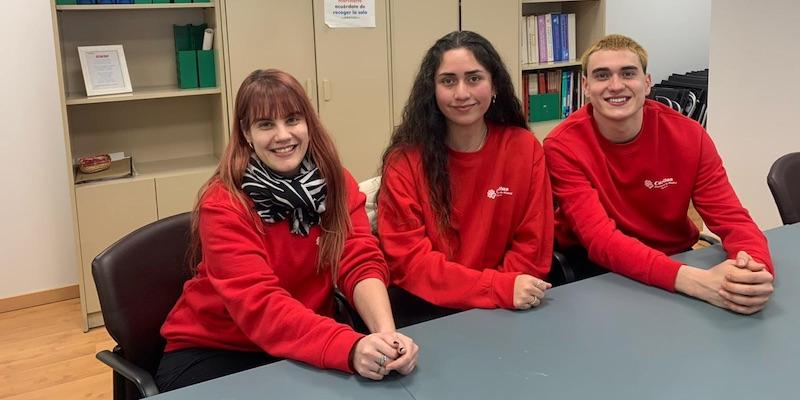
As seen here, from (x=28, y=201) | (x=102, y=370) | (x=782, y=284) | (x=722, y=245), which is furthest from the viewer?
(x=28, y=201)

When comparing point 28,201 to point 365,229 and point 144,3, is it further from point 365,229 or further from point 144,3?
point 365,229

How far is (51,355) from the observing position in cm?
313

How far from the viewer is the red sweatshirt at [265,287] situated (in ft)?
4.81

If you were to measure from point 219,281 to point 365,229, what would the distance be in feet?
1.40

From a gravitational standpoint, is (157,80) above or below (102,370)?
above

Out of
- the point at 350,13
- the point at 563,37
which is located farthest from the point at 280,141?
the point at 563,37

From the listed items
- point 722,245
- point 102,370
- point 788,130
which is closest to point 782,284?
point 722,245

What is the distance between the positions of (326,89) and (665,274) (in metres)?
2.40

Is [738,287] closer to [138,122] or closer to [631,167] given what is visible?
[631,167]

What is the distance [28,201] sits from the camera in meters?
3.62

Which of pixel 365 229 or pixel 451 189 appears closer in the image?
pixel 365 229

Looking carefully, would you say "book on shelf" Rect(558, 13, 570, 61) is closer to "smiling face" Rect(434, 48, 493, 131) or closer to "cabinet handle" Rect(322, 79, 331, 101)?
"cabinet handle" Rect(322, 79, 331, 101)

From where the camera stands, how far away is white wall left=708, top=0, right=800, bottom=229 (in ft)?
11.3

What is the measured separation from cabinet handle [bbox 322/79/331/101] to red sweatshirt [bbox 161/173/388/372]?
1.95m
